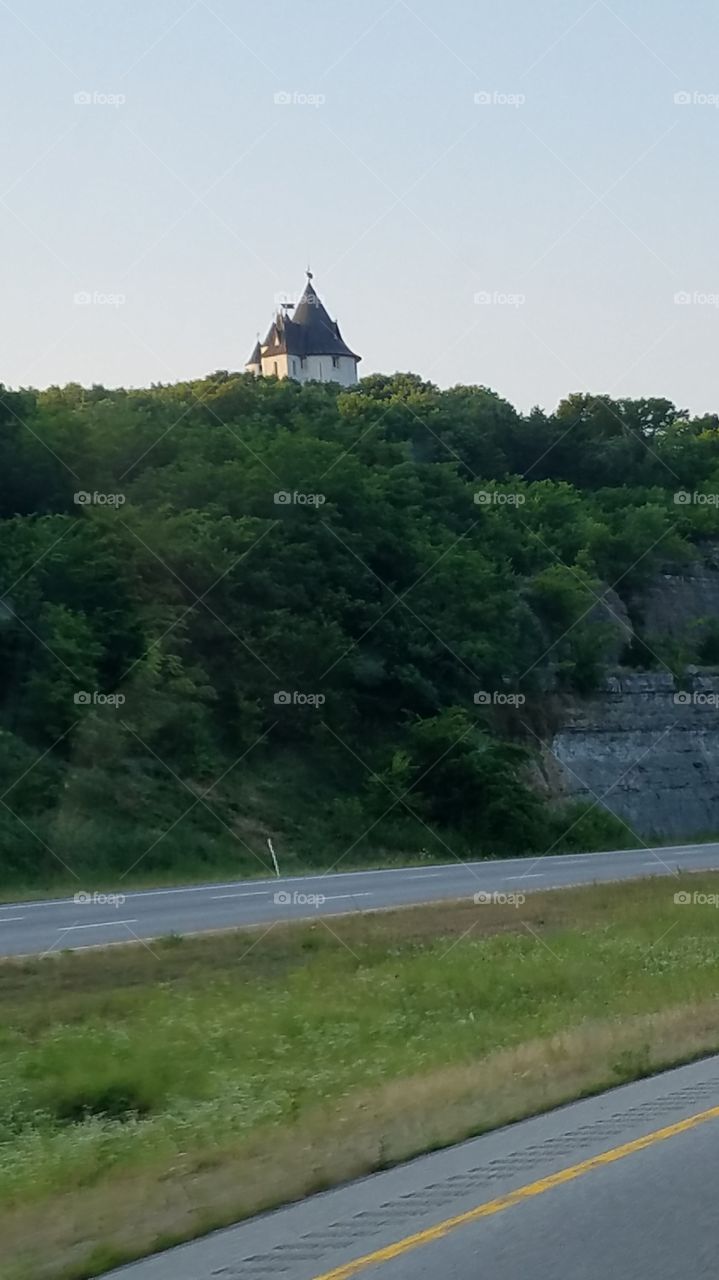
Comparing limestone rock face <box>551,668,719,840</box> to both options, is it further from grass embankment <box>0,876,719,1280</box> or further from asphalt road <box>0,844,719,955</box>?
grass embankment <box>0,876,719,1280</box>

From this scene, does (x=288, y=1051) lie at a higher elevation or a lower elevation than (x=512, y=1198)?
lower

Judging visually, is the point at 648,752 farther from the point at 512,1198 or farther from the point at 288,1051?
the point at 512,1198

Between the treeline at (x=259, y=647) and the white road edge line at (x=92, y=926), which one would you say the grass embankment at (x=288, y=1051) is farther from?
the treeline at (x=259, y=647)

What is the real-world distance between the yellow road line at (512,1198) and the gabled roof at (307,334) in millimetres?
141904

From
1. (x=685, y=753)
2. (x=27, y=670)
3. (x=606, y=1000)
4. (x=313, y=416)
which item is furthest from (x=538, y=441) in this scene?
(x=606, y=1000)

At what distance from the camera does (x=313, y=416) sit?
66.9 metres

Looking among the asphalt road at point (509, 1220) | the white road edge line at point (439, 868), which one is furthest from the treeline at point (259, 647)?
the asphalt road at point (509, 1220)

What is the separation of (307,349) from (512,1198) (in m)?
146

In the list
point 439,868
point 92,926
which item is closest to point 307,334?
point 439,868

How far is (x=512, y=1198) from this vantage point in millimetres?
Answer: 8492

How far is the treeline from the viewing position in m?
37.6

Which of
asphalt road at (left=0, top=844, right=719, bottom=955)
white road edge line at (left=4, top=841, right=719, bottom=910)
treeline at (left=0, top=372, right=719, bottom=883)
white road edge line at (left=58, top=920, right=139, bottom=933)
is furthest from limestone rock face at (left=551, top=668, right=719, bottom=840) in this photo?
white road edge line at (left=58, top=920, right=139, bottom=933)

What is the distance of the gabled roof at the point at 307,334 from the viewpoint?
150625 mm

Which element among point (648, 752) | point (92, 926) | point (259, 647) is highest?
point (259, 647)
